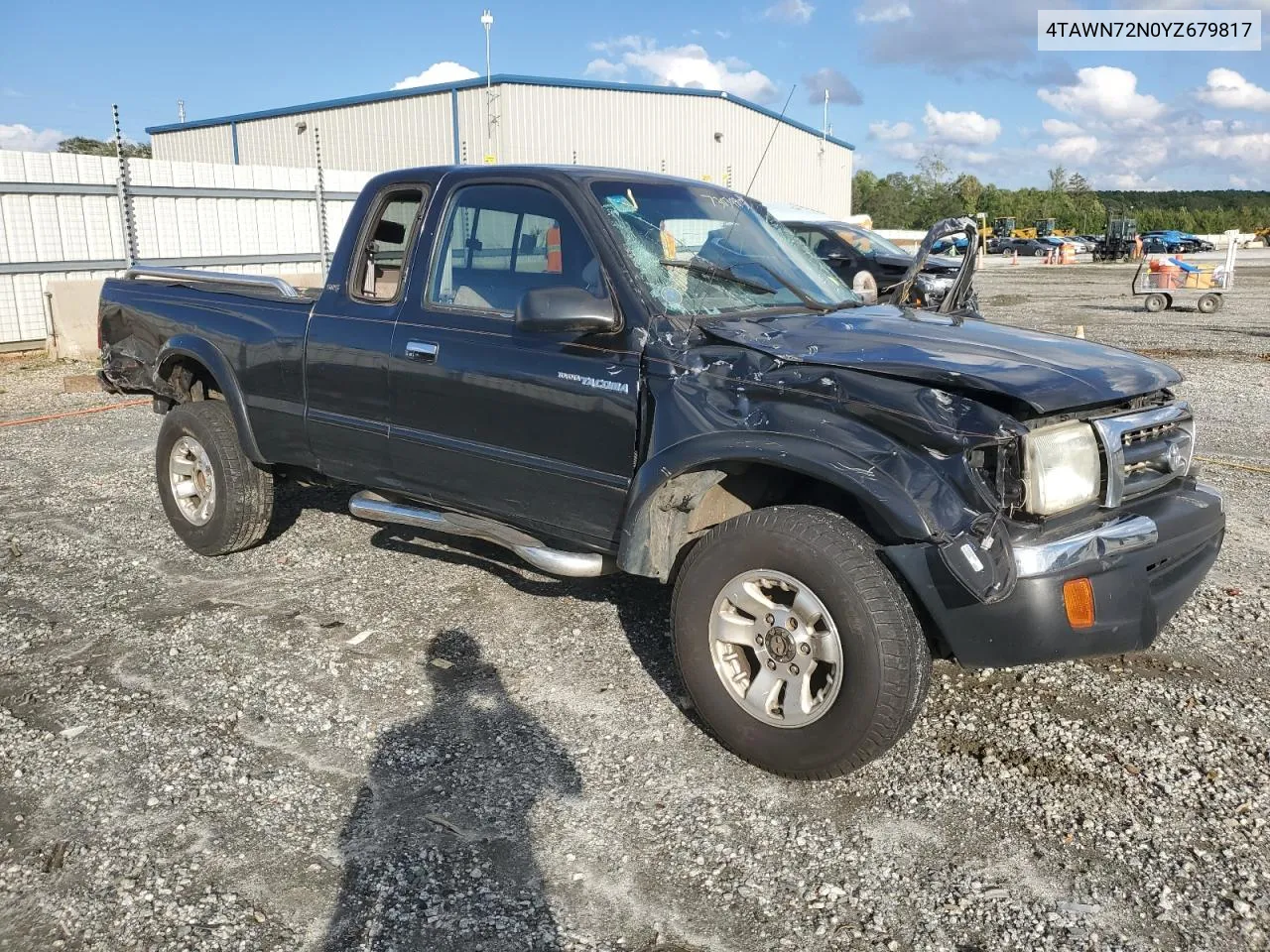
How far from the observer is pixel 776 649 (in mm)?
3260

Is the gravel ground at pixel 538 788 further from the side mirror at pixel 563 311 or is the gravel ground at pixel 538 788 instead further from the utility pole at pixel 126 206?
the utility pole at pixel 126 206

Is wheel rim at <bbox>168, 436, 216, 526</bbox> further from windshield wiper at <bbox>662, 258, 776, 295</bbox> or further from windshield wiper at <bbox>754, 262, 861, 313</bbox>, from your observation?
windshield wiper at <bbox>754, 262, 861, 313</bbox>

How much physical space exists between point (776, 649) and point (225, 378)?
3311 millimetres

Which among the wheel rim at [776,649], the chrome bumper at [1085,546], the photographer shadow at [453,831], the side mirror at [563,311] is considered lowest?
the photographer shadow at [453,831]

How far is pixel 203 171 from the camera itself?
16.5 meters

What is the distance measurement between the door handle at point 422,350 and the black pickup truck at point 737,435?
0.04ft

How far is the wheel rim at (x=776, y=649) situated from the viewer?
3.16 m

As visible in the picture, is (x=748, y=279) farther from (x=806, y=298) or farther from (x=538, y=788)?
(x=538, y=788)

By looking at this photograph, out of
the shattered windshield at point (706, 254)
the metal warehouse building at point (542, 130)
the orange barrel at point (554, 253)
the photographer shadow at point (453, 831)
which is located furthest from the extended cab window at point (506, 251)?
the metal warehouse building at point (542, 130)

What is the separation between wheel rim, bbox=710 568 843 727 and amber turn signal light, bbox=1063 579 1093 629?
2.17ft

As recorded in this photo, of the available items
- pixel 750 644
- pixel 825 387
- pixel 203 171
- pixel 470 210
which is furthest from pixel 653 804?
pixel 203 171

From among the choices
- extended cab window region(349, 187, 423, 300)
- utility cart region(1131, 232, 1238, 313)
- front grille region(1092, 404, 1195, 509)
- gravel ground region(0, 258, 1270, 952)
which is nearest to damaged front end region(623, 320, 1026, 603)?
front grille region(1092, 404, 1195, 509)

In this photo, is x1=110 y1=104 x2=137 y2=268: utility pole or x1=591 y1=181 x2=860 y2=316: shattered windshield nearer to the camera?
x1=591 y1=181 x2=860 y2=316: shattered windshield

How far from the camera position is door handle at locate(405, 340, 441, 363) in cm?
427
